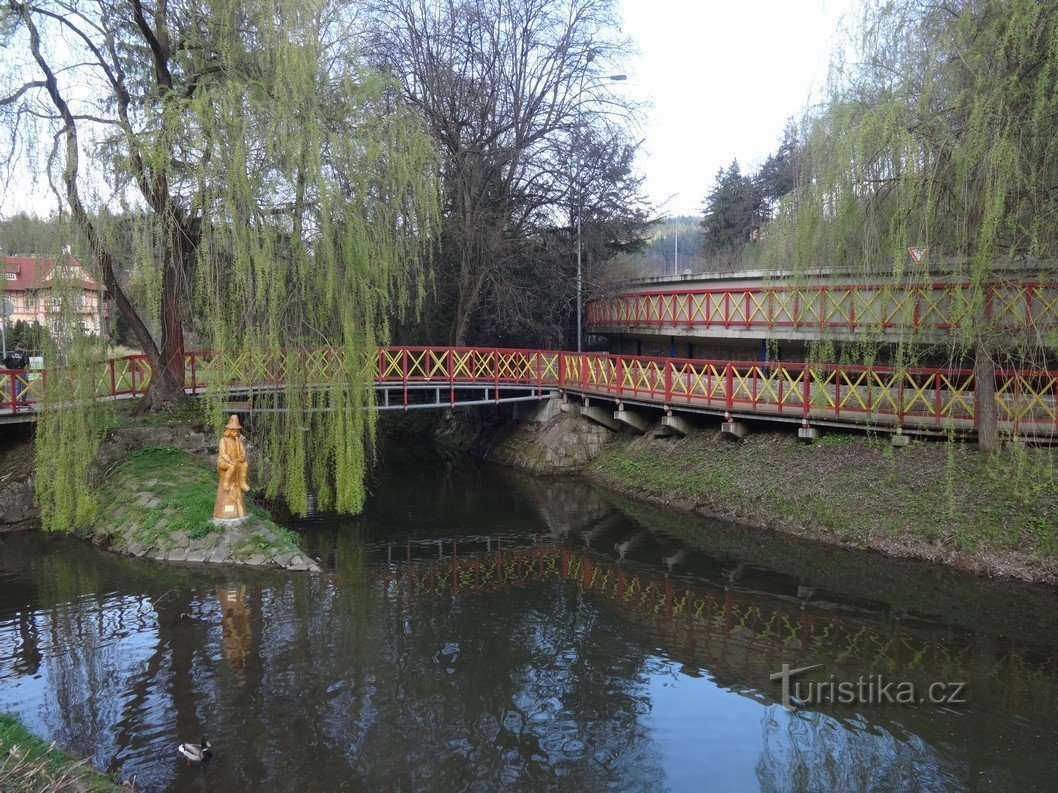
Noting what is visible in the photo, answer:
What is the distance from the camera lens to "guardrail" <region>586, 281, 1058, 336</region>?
36.9 feet

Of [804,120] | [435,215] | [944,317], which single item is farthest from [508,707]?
[804,120]

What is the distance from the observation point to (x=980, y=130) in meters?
10.3

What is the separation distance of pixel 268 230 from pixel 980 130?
35.5 ft

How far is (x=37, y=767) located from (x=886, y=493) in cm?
1282

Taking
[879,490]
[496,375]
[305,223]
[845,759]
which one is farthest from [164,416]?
[879,490]

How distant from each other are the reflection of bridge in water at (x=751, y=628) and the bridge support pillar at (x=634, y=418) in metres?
6.95

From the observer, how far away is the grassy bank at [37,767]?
473cm

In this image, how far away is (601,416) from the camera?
69.8 feet

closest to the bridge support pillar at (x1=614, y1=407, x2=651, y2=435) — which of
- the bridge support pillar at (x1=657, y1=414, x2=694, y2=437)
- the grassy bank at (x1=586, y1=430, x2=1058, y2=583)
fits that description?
the bridge support pillar at (x1=657, y1=414, x2=694, y2=437)

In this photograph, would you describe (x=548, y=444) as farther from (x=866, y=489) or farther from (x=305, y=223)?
(x=305, y=223)

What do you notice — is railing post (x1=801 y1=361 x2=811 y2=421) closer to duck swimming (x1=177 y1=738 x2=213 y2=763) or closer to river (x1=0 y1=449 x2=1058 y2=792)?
river (x1=0 y1=449 x2=1058 y2=792)

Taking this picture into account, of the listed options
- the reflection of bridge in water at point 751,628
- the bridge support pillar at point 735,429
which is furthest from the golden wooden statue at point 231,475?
the bridge support pillar at point 735,429

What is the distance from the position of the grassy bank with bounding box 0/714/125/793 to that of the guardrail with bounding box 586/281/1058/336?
12.0 m

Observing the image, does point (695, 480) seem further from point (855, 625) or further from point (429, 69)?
point (429, 69)
